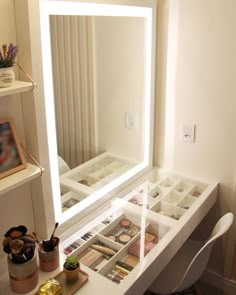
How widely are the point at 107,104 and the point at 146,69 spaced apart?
0.29m

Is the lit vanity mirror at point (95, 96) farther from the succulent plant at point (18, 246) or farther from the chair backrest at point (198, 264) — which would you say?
the chair backrest at point (198, 264)

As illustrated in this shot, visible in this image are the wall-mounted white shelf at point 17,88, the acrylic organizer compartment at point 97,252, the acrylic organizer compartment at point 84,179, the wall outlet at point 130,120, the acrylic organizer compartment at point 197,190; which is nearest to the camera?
the wall-mounted white shelf at point 17,88

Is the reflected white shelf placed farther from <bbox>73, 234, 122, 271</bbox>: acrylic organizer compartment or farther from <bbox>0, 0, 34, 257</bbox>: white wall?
<bbox>73, 234, 122, 271</bbox>: acrylic organizer compartment

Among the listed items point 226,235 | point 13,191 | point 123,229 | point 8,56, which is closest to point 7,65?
point 8,56

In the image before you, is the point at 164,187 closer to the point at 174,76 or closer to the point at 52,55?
the point at 174,76

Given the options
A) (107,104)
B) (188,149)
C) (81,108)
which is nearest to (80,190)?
(81,108)

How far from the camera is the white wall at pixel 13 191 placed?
3.31ft

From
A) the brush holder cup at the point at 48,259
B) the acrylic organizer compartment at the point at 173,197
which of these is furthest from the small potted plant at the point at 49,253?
the acrylic organizer compartment at the point at 173,197

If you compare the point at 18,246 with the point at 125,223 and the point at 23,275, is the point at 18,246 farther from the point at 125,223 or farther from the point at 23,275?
the point at 125,223

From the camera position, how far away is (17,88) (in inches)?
37.7

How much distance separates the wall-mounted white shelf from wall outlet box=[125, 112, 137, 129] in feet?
3.00

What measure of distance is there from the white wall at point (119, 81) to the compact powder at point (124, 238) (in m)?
0.58

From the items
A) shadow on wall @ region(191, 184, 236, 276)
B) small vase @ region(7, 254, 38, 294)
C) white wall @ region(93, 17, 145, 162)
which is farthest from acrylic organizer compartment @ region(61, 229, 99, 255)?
shadow on wall @ region(191, 184, 236, 276)

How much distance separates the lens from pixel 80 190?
5.06ft
